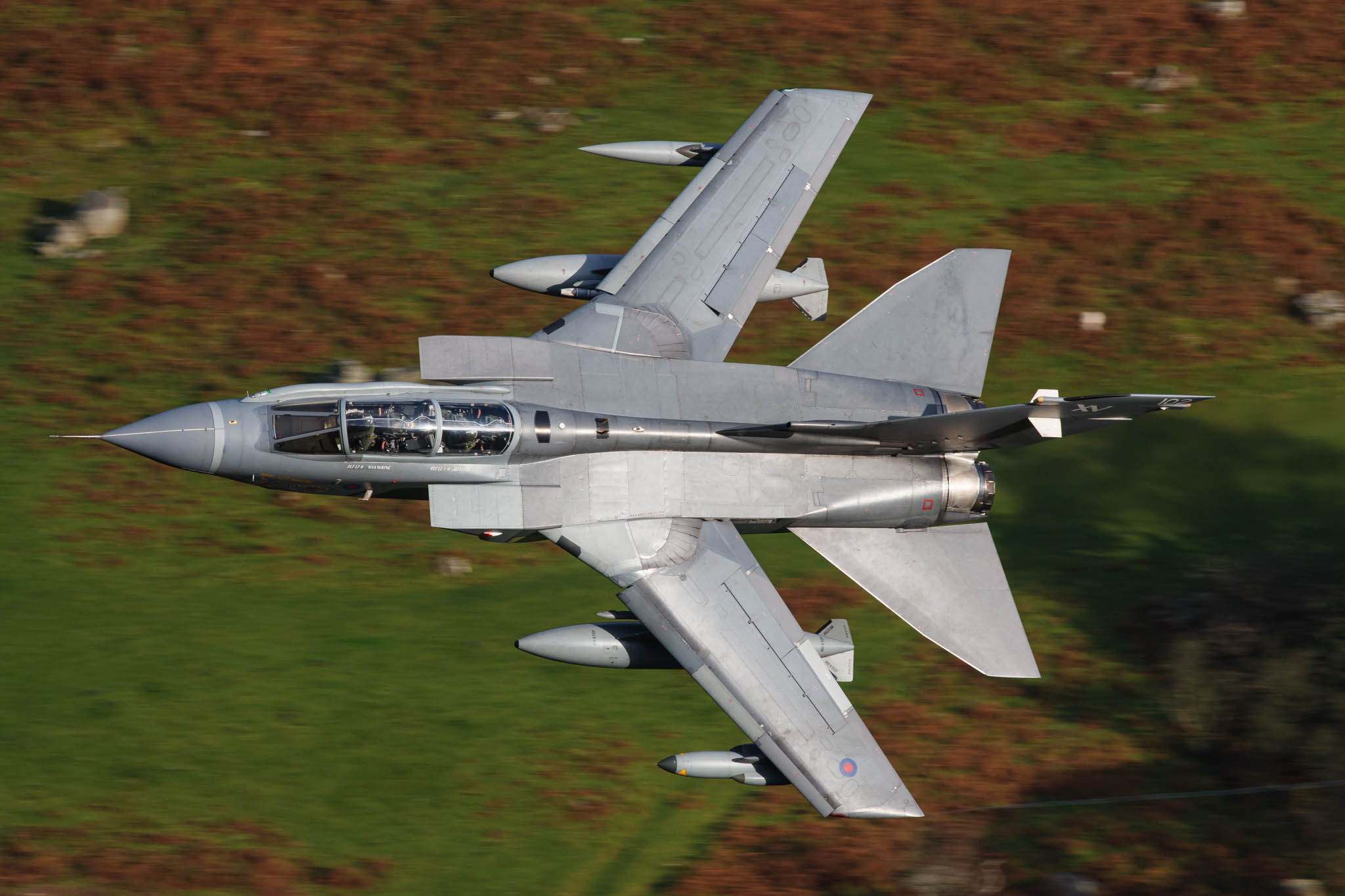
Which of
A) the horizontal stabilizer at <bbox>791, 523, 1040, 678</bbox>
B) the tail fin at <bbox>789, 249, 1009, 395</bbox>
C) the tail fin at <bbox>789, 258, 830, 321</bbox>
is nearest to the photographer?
the horizontal stabilizer at <bbox>791, 523, 1040, 678</bbox>

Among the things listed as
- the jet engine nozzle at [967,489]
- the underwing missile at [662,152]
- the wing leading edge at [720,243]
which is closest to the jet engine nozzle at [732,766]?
the jet engine nozzle at [967,489]

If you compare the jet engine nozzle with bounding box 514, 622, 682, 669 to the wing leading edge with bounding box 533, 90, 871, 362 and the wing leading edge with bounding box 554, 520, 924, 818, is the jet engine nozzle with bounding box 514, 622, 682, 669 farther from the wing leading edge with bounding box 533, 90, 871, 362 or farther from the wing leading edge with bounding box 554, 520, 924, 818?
the wing leading edge with bounding box 533, 90, 871, 362

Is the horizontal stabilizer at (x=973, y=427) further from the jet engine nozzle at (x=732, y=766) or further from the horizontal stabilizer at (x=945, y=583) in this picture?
the jet engine nozzle at (x=732, y=766)

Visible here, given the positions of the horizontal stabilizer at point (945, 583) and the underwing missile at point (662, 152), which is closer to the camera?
the horizontal stabilizer at point (945, 583)

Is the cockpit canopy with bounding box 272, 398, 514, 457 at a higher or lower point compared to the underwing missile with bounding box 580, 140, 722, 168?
lower

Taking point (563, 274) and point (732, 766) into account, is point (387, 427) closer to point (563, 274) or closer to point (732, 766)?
point (563, 274)

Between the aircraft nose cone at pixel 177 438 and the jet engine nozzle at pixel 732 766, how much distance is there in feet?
21.6

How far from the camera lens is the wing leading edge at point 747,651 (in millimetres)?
17203

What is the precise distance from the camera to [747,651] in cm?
1802

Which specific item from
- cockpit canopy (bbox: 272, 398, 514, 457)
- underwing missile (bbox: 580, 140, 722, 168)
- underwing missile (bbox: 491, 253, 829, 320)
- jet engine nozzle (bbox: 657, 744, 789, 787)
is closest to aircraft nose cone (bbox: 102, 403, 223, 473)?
cockpit canopy (bbox: 272, 398, 514, 457)

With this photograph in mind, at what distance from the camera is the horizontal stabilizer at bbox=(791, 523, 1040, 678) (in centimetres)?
1870

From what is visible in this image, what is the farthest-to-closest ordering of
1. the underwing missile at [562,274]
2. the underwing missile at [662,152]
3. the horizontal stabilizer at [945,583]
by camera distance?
the underwing missile at [662,152] < the underwing missile at [562,274] < the horizontal stabilizer at [945,583]

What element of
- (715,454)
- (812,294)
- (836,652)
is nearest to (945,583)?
(836,652)

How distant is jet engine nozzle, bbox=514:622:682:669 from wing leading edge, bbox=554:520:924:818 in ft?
0.86
